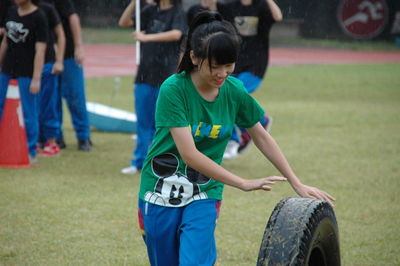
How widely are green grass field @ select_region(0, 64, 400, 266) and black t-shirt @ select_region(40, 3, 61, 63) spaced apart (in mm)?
1186

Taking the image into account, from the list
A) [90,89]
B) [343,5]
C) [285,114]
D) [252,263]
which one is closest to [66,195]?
[252,263]

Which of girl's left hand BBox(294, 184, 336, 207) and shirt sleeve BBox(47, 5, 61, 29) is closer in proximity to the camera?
girl's left hand BBox(294, 184, 336, 207)

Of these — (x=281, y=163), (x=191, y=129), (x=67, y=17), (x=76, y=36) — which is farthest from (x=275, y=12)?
(x=191, y=129)

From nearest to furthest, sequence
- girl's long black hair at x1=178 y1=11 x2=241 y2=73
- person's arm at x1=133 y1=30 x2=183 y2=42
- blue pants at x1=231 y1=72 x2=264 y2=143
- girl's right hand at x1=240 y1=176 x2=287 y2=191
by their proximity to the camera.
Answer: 1. girl's right hand at x1=240 y1=176 x2=287 y2=191
2. girl's long black hair at x1=178 y1=11 x2=241 y2=73
3. person's arm at x1=133 y1=30 x2=183 y2=42
4. blue pants at x1=231 y1=72 x2=264 y2=143

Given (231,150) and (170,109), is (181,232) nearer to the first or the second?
(170,109)

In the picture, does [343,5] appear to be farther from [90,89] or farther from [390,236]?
[390,236]

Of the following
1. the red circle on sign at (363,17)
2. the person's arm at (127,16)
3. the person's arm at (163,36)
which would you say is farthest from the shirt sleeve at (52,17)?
the red circle on sign at (363,17)

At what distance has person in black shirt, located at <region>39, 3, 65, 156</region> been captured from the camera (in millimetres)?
8484

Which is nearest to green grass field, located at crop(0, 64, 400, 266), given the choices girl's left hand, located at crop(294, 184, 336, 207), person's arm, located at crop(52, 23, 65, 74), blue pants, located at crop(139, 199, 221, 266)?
person's arm, located at crop(52, 23, 65, 74)

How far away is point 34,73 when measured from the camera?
803cm

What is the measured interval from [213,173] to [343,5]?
1205 inches

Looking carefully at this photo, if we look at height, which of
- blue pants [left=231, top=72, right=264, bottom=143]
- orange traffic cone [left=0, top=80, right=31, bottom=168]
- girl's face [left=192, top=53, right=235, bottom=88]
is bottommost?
orange traffic cone [left=0, top=80, right=31, bottom=168]

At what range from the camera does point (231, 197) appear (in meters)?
6.96

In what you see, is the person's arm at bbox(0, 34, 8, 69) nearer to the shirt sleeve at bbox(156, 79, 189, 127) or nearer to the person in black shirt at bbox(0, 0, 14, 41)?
the person in black shirt at bbox(0, 0, 14, 41)
